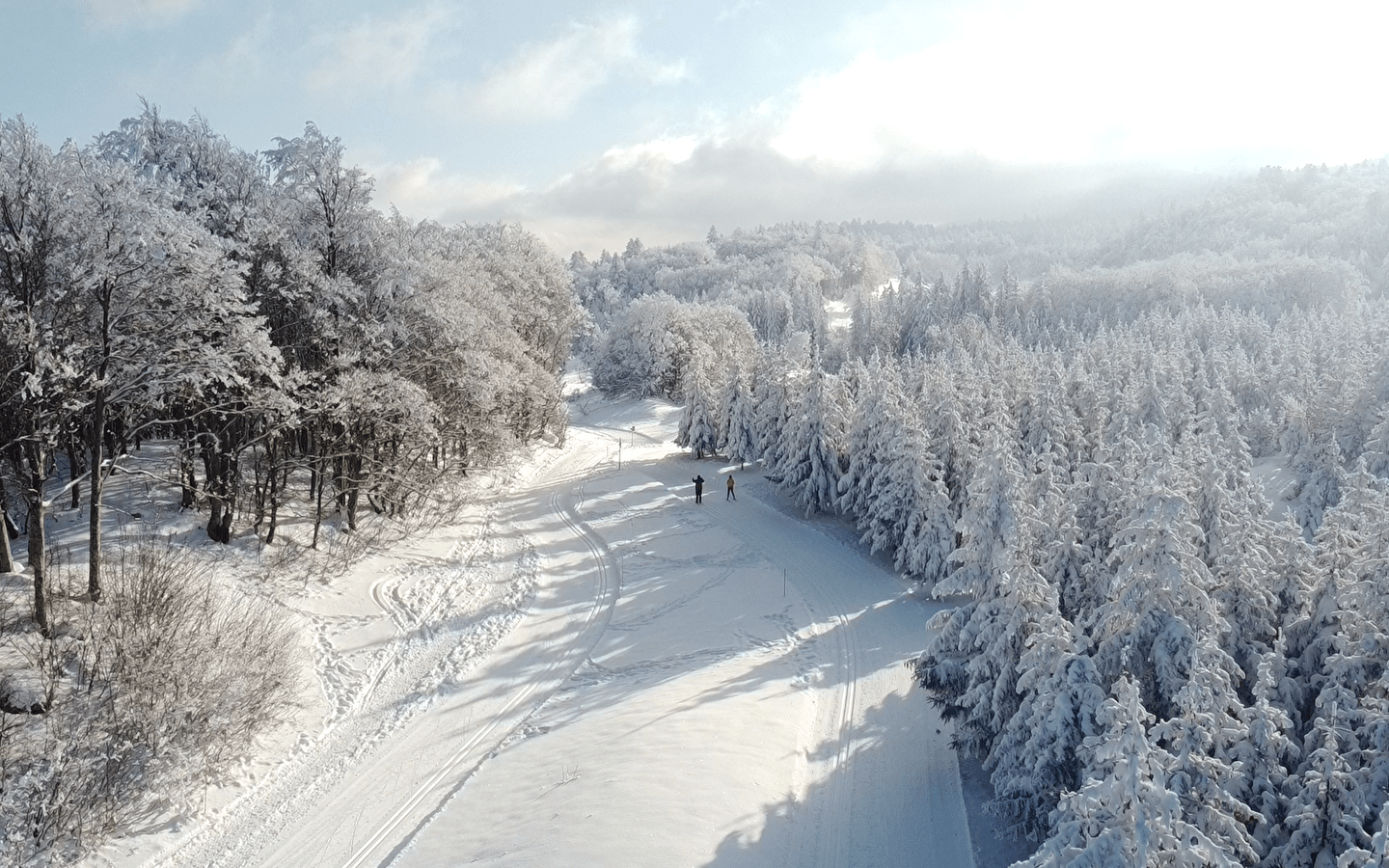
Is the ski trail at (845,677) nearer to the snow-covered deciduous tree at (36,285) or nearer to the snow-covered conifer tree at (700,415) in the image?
the snow-covered conifer tree at (700,415)

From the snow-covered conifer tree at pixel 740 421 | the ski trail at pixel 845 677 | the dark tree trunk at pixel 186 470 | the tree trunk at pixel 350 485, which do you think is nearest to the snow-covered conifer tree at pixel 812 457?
the ski trail at pixel 845 677

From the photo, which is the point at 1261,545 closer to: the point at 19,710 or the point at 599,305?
the point at 19,710

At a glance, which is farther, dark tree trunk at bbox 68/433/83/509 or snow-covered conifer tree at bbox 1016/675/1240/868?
dark tree trunk at bbox 68/433/83/509

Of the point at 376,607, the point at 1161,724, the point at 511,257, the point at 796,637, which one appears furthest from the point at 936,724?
the point at 511,257

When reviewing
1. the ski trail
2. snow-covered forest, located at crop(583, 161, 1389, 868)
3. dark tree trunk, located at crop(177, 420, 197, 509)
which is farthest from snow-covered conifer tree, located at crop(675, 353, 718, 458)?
dark tree trunk, located at crop(177, 420, 197, 509)

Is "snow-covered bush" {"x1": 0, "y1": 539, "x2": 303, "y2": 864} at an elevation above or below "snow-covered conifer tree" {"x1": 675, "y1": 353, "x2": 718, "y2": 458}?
below

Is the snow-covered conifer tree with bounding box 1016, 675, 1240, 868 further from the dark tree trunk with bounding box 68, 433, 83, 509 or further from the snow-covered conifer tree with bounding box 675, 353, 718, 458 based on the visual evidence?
the snow-covered conifer tree with bounding box 675, 353, 718, 458

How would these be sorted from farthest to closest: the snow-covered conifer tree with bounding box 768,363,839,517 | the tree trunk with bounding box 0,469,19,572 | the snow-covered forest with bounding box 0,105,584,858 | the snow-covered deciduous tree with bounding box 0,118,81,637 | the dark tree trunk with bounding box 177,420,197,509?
1. the snow-covered conifer tree with bounding box 768,363,839,517
2. the dark tree trunk with bounding box 177,420,197,509
3. the tree trunk with bounding box 0,469,19,572
4. the snow-covered deciduous tree with bounding box 0,118,81,637
5. the snow-covered forest with bounding box 0,105,584,858
